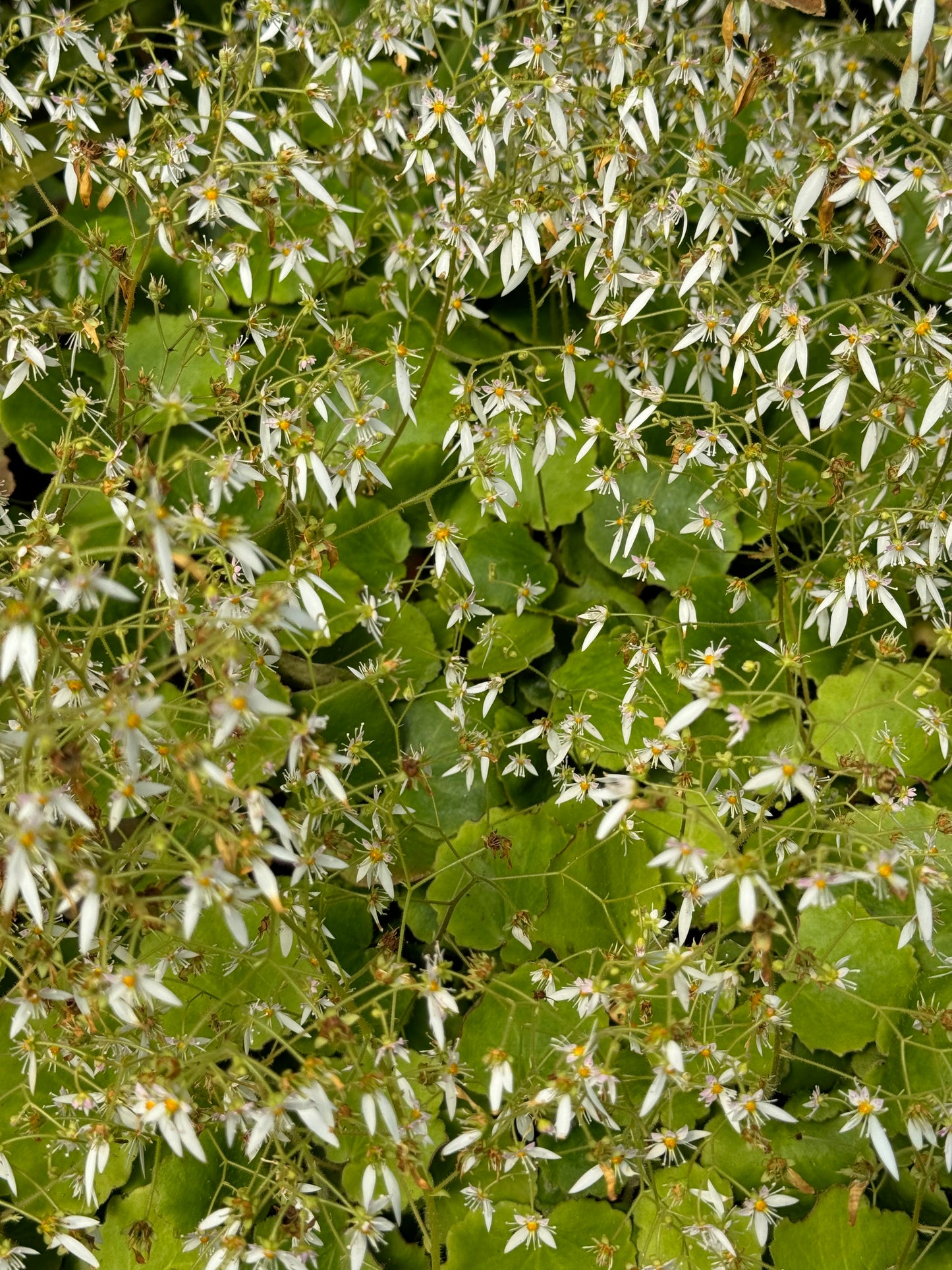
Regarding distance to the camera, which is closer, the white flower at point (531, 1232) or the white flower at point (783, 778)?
the white flower at point (783, 778)

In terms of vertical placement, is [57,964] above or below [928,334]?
below

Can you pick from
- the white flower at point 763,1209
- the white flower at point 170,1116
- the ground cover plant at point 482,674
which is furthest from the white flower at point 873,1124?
the white flower at point 170,1116

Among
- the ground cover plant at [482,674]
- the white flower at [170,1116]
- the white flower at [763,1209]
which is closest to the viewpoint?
the white flower at [170,1116]

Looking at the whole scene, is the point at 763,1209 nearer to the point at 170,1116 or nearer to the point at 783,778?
the point at 783,778

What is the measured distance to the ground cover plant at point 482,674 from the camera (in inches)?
48.9

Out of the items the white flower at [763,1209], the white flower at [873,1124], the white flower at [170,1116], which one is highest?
the white flower at [170,1116]

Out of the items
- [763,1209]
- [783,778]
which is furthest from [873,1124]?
[783,778]

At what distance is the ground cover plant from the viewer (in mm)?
1243

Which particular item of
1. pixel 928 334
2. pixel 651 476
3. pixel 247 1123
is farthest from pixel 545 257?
pixel 247 1123

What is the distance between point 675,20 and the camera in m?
2.19

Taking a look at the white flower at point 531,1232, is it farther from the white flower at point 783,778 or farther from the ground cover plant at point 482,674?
the white flower at point 783,778

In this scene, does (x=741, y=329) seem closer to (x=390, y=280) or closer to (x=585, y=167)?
(x=585, y=167)

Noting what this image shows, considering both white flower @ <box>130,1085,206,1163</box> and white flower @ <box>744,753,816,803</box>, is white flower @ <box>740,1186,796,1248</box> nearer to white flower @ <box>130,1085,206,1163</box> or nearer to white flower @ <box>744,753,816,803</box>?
white flower @ <box>744,753,816,803</box>

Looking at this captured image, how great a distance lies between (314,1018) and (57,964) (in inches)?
15.7
